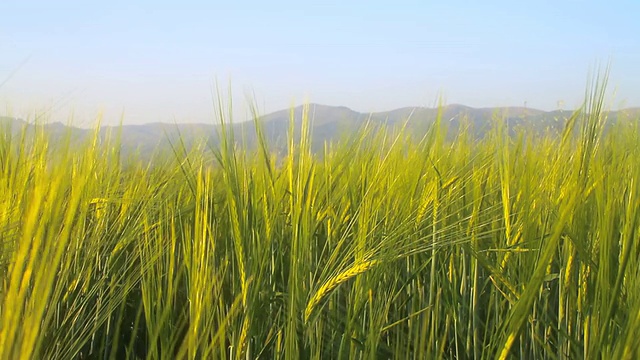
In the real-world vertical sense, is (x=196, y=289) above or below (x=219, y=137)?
below

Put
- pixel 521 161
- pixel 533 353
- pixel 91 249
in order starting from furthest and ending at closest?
pixel 521 161 < pixel 533 353 < pixel 91 249

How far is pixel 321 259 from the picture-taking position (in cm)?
105

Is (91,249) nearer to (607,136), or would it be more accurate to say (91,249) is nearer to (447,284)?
(447,284)

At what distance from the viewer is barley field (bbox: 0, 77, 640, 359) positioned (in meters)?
0.81

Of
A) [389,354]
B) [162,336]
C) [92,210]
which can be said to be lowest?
[389,354]

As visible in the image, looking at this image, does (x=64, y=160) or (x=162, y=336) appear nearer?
(x=64, y=160)

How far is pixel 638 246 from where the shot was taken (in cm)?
94

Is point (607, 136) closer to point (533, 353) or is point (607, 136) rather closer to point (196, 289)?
point (533, 353)

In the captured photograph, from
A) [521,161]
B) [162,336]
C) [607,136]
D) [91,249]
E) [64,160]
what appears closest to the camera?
[64,160]

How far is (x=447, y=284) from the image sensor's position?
1221 millimetres

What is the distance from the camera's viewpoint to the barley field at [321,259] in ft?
2.67

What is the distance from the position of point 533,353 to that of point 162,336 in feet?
2.23

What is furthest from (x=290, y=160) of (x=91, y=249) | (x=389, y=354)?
(x=389, y=354)

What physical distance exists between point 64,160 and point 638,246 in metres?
0.80
